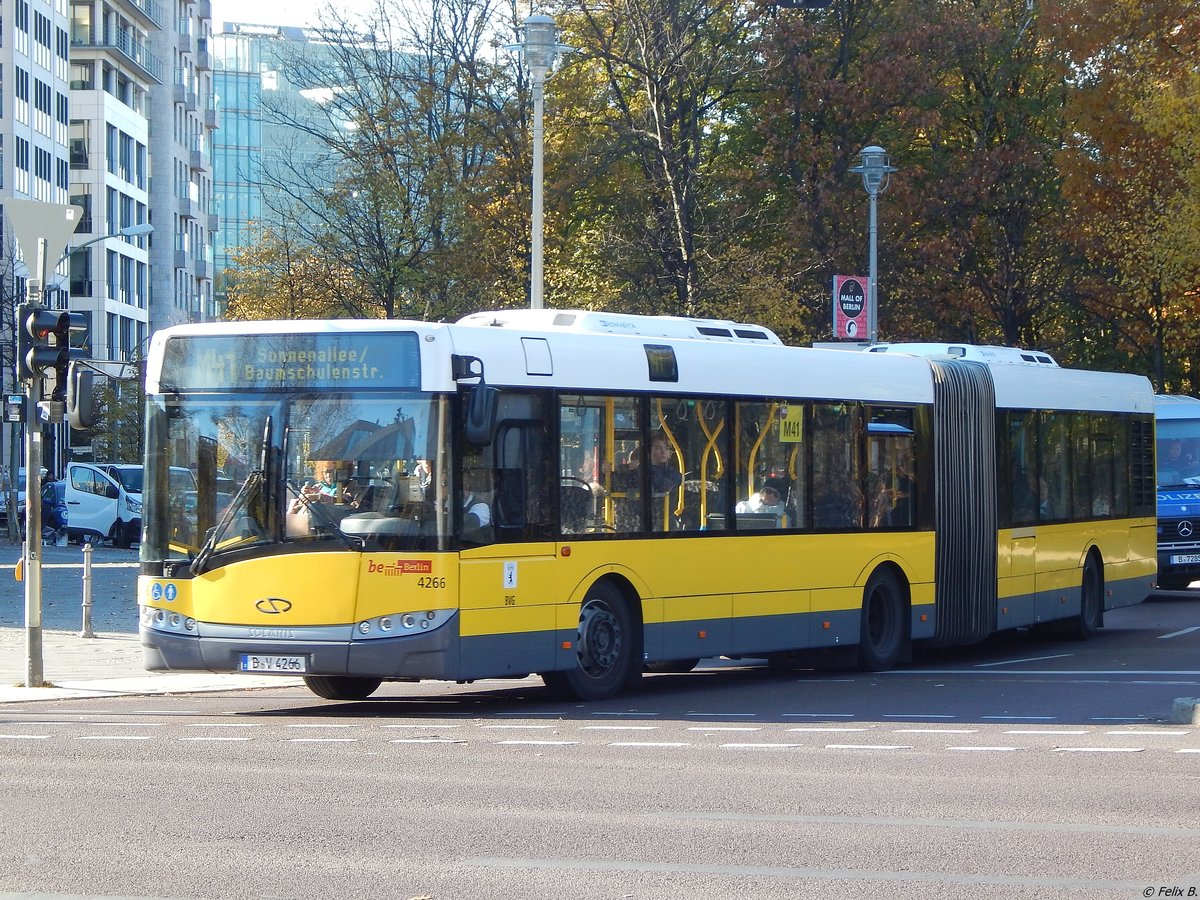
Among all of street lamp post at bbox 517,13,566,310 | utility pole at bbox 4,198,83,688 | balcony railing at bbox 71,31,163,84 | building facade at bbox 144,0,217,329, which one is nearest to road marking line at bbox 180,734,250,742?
utility pole at bbox 4,198,83,688

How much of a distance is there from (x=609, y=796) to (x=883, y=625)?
974cm

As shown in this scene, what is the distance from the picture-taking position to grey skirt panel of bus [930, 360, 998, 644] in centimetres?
1994

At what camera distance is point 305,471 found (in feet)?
46.1

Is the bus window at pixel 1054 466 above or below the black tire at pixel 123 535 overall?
above

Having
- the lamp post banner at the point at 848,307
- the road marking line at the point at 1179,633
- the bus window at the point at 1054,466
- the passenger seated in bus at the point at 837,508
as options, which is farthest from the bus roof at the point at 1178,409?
the passenger seated in bus at the point at 837,508

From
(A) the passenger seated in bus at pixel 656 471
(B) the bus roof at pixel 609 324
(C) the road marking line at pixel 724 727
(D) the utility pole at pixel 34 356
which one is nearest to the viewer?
(C) the road marking line at pixel 724 727

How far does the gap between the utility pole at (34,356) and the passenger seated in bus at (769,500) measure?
619cm

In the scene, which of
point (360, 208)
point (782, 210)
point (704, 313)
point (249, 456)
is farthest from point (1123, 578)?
point (782, 210)

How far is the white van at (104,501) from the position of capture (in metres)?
48.7

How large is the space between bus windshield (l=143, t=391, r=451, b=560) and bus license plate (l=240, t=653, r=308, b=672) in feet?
2.72

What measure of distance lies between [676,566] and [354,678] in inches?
112

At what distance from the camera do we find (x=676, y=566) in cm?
1608

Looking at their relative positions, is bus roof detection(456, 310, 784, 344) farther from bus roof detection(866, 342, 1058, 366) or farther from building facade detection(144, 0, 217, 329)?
building facade detection(144, 0, 217, 329)

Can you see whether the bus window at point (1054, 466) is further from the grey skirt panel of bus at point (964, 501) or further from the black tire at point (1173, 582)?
the black tire at point (1173, 582)
